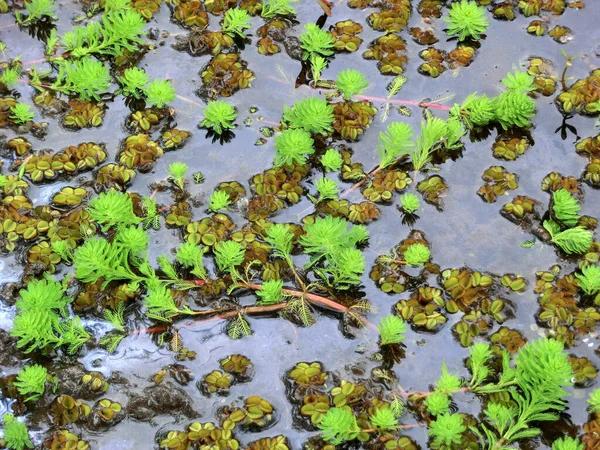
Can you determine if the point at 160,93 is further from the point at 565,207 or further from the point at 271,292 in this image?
the point at 565,207

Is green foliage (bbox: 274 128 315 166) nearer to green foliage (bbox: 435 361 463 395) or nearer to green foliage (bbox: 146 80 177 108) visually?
green foliage (bbox: 146 80 177 108)

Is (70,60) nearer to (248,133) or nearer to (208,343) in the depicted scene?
(248,133)

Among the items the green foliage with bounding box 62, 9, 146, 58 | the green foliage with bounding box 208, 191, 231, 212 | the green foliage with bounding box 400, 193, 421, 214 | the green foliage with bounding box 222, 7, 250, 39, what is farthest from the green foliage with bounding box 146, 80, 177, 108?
the green foliage with bounding box 400, 193, 421, 214

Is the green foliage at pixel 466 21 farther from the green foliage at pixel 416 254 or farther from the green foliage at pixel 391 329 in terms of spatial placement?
the green foliage at pixel 391 329

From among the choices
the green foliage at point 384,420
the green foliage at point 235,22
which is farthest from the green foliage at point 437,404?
the green foliage at point 235,22

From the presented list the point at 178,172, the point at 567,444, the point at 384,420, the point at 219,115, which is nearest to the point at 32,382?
the point at 178,172

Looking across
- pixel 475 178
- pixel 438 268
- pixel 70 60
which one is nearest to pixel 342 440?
pixel 438 268
